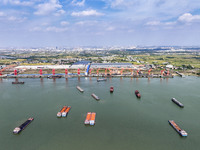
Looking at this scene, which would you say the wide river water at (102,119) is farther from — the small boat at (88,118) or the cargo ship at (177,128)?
the small boat at (88,118)

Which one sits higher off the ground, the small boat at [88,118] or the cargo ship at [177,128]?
the small boat at [88,118]

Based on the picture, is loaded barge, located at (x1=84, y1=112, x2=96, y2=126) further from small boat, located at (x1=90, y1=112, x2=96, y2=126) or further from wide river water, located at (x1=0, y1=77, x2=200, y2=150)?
wide river water, located at (x1=0, y1=77, x2=200, y2=150)

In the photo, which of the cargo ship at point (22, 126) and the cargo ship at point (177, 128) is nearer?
the cargo ship at point (177, 128)

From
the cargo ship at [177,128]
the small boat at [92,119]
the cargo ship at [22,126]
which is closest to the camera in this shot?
the cargo ship at [177,128]

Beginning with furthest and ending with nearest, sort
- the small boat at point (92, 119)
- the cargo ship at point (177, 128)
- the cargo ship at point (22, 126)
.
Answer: the small boat at point (92, 119) → the cargo ship at point (22, 126) → the cargo ship at point (177, 128)

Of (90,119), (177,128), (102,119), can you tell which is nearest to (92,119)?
(90,119)

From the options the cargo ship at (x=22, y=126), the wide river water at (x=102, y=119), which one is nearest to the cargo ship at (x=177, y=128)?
the wide river water at (x=102, y=119)

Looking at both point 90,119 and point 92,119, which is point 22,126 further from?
point 92,119

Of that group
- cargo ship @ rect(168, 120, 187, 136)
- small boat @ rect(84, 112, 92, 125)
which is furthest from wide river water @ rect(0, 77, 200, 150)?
small boat @ rect(84, 112, 92, 125)
